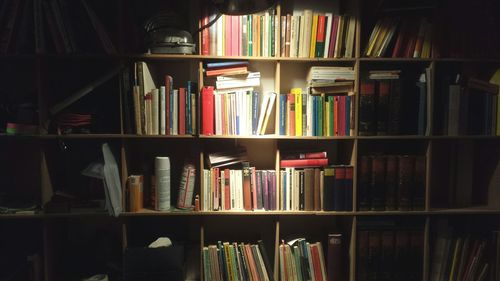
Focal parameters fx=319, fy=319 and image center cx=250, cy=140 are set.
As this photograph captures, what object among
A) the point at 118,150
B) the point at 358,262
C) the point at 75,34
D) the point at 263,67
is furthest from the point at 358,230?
the point at 75,34

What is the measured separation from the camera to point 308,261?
6.23ft

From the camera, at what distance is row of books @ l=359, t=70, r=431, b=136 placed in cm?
181

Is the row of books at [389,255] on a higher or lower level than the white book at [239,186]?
lower

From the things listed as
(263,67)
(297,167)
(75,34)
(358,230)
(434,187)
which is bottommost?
(358,230)

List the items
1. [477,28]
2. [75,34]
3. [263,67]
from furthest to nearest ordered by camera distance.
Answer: [263,67], [477,28], [75,34]

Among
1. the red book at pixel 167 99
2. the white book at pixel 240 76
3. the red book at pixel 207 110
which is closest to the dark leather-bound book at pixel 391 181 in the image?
the white book at pixel 240 76

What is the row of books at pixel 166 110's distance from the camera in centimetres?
182

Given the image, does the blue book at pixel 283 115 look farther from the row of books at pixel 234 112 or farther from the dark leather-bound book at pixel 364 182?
the dark leather-bound book at pixel 364 182

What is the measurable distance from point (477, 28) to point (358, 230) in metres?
1.40

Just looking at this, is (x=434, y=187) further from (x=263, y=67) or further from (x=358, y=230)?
(x=263, y=67)

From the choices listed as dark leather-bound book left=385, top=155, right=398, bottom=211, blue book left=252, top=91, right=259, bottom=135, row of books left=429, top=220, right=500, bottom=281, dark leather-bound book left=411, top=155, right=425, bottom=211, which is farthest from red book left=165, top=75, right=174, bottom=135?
row of books left=429, top=220, right=500, bottom=281

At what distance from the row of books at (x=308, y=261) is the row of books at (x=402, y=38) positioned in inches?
44.1

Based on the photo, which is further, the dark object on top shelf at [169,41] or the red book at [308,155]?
the red book at [308,155]

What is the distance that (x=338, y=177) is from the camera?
6.07 feet
